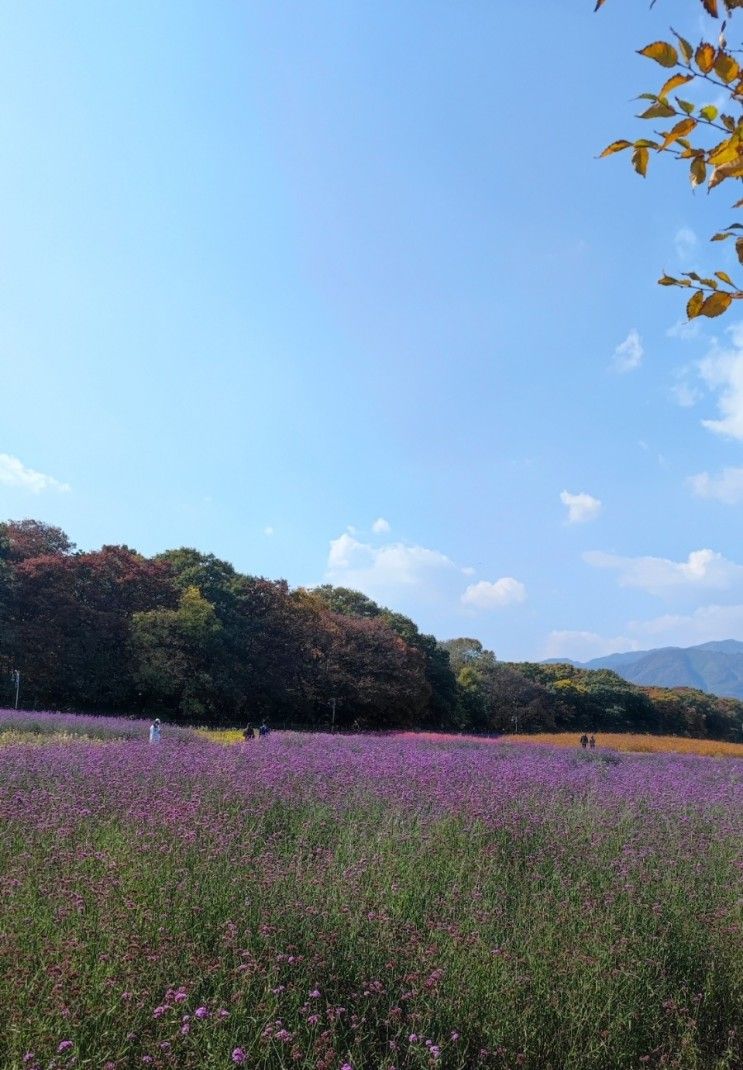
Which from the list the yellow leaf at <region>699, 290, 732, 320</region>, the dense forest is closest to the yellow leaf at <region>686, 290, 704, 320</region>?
the yellow leaf at <region>699, 290, 732, 320</region>

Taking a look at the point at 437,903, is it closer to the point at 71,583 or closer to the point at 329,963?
the point at 329,963

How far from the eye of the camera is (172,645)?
31984mm

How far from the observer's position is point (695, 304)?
1.67 metres

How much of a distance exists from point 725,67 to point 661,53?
0.48 feet

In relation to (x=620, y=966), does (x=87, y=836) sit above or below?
above

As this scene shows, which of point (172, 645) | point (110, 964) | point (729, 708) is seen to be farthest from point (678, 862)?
point (729, 708)

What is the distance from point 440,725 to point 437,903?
145 feet

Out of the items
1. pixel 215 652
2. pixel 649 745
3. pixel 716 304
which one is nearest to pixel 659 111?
pixel 716 304

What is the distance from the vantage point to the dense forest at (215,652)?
101 ft

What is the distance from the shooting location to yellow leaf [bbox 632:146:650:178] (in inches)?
63.4

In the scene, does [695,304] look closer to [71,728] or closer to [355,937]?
[355,937]

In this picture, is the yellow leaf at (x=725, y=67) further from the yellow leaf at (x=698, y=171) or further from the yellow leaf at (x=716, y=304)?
the yellow leaf at (x=716, y=304)

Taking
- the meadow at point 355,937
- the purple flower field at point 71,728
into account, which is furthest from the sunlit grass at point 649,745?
the meadow at point 355,937

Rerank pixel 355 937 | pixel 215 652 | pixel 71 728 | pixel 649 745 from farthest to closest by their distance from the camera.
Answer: pixel 215 652 < pixel 649 745 < pixel 71 728 < pixel 355 937
